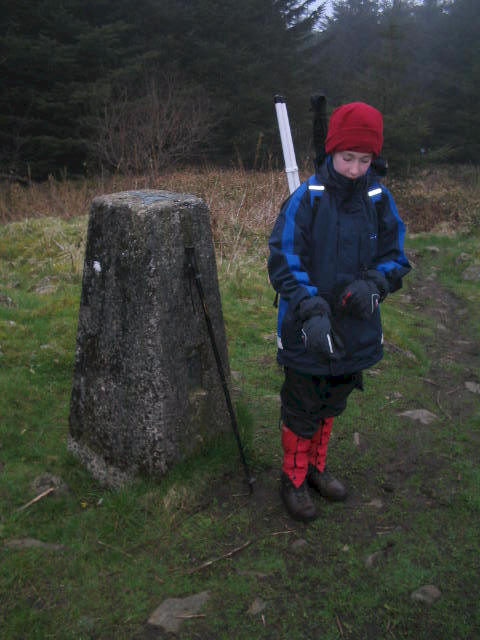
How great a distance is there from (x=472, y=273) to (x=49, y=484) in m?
7.57

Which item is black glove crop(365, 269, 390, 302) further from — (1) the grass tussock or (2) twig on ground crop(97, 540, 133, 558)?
(2) twig on ground crop(97, 540, 133, 558)

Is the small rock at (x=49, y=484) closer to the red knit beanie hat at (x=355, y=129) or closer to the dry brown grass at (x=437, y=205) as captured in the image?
the red knit beanie hat at (x=355, y=129)

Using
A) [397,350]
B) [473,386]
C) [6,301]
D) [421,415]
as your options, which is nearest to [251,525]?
[421,415]

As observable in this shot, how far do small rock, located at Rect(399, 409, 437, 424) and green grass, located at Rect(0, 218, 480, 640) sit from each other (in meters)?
0.08

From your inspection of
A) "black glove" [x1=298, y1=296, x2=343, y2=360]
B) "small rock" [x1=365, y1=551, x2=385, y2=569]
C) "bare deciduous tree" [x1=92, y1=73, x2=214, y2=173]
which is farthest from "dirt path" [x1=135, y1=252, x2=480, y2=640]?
"bare deciduous tree" [x1=92, y1=73, x2=214, y2=173]


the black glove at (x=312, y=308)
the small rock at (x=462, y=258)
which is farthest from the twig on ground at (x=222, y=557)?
the small rock at (x=462, y=258)

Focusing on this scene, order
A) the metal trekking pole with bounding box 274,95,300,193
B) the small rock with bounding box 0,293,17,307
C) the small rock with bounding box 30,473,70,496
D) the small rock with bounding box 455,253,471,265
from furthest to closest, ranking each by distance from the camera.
Answer: the small rock with bounding box 455,253,471,265 → the small rock with bounding box 0,293,17,307 → the metal trekking pole with bounding box 274,95,300,193 → the small rock with bounding box 30,473,70,496

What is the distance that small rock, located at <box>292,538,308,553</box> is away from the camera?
2694 mm

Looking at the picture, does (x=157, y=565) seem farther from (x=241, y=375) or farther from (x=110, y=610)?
(x=241, y=375)

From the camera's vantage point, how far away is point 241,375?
456cm

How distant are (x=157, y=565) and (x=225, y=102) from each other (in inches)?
1022

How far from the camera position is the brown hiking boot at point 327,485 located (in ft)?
9.97

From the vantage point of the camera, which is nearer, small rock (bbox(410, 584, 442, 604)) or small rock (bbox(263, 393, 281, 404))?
small rock (bbox(410, 584, 442, 604))

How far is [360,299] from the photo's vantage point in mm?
2525
